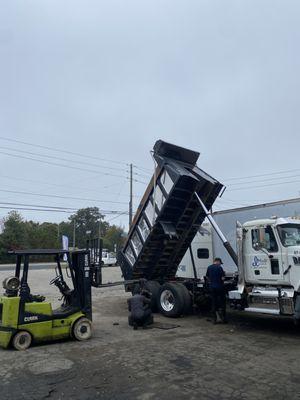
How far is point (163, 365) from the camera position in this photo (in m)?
7.29

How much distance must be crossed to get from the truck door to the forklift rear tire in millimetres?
4089

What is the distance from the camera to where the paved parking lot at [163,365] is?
235 inches

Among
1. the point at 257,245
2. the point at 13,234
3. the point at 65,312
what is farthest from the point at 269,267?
the point at 13,234

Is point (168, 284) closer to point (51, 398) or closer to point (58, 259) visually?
point (58, 259)

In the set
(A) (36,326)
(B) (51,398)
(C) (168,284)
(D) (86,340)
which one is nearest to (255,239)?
(C) (168,284)

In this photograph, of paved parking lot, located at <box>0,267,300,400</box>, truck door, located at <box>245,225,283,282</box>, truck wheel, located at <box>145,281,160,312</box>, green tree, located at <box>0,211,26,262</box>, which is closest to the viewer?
paved parking lot, located at <box>0,267,300,400</box>

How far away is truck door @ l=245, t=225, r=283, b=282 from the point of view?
10297mm

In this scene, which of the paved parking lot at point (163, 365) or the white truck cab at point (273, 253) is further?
the white truck cab at point (273, 253)

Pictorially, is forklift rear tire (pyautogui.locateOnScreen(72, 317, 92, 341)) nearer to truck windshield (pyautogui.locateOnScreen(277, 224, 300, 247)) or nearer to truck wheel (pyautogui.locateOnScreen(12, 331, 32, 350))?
truck wheel (pyautogui.locateOnScreen(12, 331, 32, 350))

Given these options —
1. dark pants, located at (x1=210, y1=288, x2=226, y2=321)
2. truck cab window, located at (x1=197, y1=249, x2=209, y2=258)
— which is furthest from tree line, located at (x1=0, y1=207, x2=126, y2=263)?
dark pants, located at (x1=210, y1=288, x2=226, y2=321)

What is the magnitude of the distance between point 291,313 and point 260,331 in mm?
1270

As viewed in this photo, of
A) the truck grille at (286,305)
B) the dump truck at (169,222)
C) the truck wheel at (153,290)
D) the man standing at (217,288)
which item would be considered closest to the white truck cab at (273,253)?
the truck grille at (286,305)

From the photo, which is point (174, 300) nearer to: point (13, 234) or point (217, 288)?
point (217, 288)

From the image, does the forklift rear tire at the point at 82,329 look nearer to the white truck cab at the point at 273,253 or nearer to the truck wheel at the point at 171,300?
the truck wheel at the point at 171,300
